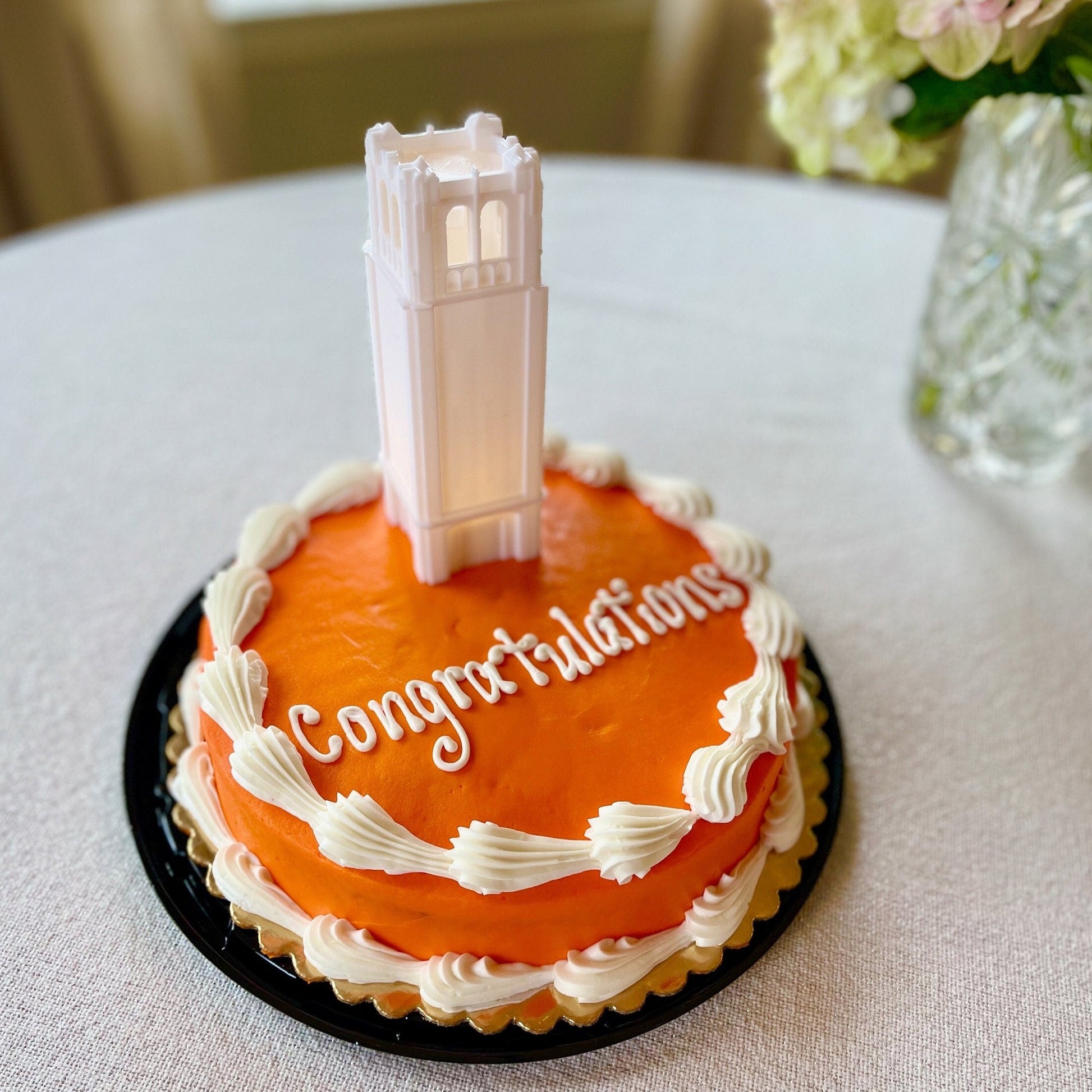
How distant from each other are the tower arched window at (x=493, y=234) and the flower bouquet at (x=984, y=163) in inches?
27.4

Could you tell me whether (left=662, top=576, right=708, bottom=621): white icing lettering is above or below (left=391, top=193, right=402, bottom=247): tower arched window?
below

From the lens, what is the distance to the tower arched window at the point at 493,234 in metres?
1.19

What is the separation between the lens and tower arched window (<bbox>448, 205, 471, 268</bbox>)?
1229mm

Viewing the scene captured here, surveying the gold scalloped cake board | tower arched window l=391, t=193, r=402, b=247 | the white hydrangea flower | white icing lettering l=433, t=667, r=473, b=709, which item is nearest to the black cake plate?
the gold scalloped cake board

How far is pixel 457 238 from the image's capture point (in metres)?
1.23

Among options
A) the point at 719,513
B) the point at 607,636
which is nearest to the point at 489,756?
the point at 607,636

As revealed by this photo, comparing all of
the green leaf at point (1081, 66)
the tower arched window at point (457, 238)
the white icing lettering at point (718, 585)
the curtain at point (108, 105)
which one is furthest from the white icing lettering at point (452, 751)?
the curtain at point (108, 105)

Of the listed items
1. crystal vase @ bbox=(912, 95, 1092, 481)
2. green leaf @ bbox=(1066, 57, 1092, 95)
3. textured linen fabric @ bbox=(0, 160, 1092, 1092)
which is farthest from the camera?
crystal vase @ bbox=(912, 95, 1092, 481)

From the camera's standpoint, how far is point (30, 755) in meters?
1.52

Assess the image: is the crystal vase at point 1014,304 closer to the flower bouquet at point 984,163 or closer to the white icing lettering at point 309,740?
the flower bouquet at point 984,163

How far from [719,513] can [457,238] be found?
95 centimetres

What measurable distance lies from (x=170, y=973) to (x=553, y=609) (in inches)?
25.7

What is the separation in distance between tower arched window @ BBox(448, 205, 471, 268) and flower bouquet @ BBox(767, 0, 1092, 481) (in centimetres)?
73

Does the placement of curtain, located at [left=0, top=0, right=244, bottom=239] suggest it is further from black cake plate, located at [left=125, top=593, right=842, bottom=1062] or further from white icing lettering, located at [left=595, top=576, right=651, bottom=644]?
white icing lettering, located at [left=595, top=576, right=651, bottom=644]
